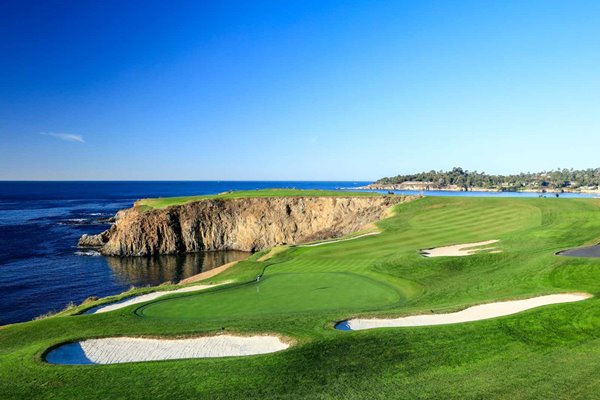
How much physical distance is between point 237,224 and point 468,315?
54265mm

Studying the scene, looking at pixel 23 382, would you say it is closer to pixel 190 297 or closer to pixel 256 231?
pixel 190 297

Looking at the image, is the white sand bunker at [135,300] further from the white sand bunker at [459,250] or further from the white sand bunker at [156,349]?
the white sand bunker at [459,250]

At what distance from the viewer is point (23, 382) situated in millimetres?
10711

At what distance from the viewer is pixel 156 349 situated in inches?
535

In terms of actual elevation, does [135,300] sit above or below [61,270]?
above

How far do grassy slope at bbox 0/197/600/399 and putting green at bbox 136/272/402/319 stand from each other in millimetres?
95

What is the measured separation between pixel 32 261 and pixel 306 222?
39.7 metres

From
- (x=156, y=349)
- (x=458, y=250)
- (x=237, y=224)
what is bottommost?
(x=237, y=224)

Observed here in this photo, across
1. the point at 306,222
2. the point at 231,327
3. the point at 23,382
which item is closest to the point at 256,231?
the point at 306,222

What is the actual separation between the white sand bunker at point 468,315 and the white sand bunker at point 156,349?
3287mm

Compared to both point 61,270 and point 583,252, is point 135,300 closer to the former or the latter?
point 583,252

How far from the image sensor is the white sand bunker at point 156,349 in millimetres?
12805

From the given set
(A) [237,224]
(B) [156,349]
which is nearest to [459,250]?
(B) [156,349]

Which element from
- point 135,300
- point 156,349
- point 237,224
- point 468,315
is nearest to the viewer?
point 156,349
